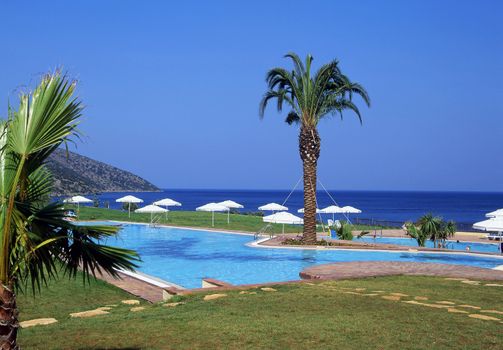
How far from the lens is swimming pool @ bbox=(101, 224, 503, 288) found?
57.9 ft

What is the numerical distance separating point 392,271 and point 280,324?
8.01 m

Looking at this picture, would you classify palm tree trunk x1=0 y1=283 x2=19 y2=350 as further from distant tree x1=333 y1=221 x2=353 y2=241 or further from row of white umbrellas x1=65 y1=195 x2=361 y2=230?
distant tree x1=333 y1=221 x2=353 y2=241

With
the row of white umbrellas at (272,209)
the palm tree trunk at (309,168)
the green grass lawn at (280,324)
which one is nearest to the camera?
the green grass lawn at (280,324)

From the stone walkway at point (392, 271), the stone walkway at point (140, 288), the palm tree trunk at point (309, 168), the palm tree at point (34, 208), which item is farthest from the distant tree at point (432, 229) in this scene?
the palm tree at point (34, 208)

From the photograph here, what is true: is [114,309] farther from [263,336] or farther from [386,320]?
[386,320]

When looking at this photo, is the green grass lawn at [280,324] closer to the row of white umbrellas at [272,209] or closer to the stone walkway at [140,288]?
the stone walkway at [140,288]

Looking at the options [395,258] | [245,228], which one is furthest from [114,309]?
[245,228]

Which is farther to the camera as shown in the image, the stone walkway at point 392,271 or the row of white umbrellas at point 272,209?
the row of white umbrellas at point 272,209

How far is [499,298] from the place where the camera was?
34.8 feet

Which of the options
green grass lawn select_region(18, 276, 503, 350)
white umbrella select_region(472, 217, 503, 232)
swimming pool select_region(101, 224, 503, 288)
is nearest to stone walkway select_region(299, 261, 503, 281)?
swimming pool select_region(101, 224, 503, 288)

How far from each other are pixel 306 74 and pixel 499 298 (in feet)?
50.7

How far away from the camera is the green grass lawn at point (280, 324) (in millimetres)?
6965

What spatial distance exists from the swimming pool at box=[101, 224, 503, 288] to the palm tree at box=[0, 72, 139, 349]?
11.0m

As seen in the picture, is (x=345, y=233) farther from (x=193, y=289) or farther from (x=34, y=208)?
(x=34, y=208)
